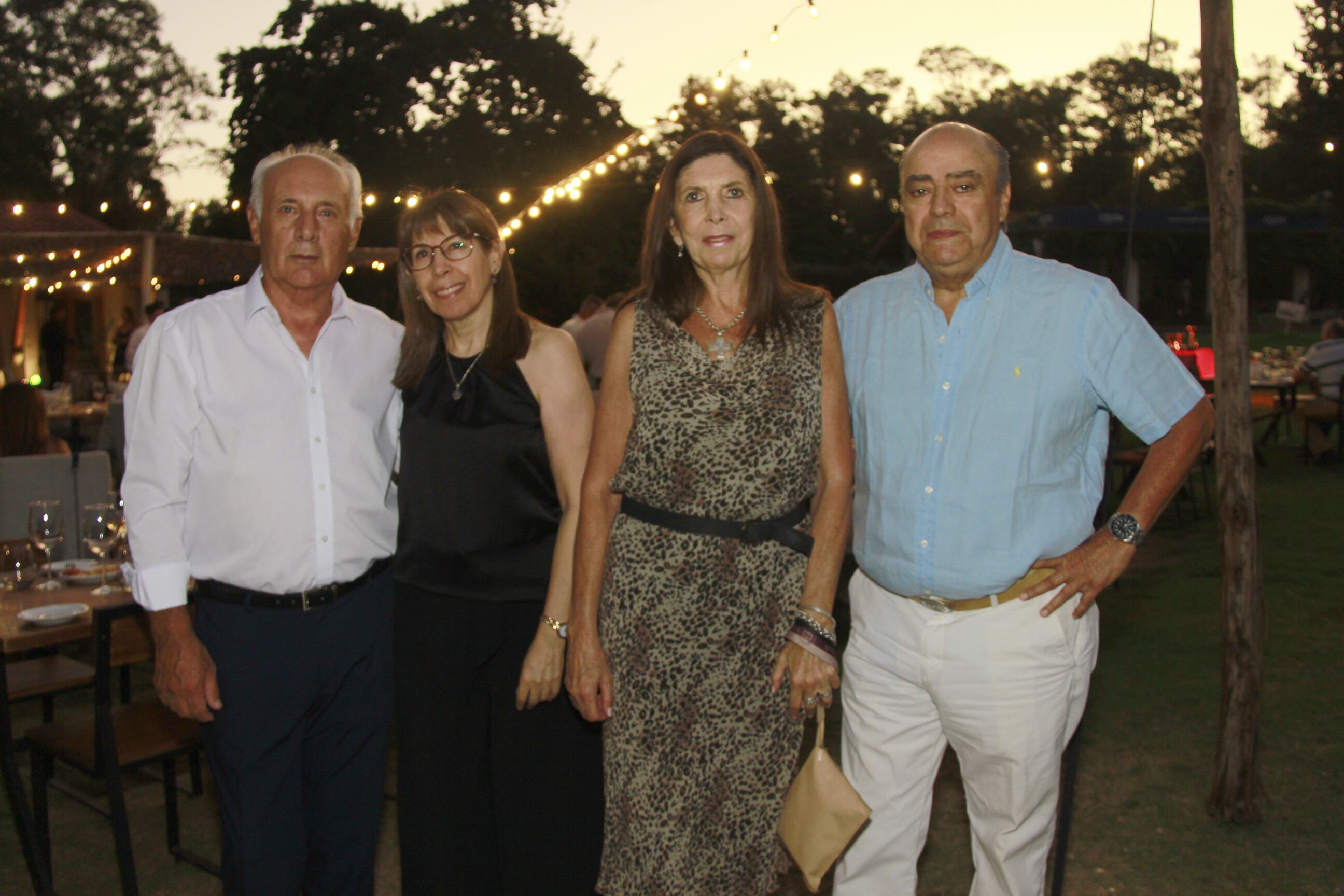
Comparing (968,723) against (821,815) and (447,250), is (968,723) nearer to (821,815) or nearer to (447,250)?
(821,815)

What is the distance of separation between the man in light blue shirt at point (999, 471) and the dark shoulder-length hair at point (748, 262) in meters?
0.27

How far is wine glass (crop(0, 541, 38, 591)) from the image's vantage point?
3.98 m

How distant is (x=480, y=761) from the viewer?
2.74m

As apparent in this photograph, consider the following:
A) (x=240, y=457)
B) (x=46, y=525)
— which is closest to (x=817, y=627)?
(x=240, y=457)

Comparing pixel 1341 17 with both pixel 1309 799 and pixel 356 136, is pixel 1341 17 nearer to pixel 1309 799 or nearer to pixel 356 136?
pixel 356 136

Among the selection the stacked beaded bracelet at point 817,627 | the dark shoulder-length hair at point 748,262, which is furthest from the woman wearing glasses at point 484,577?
the stacked beaded bracelet at point 817,627

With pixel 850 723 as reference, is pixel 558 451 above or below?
above

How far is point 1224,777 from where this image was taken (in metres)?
3.88

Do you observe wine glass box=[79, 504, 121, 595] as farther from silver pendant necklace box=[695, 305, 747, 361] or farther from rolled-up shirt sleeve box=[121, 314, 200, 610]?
silver pendant necklace box=[695, 305, 747, 361]

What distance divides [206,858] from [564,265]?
24.6 metres

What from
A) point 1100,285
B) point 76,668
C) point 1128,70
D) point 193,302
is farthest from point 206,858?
point 1128,70

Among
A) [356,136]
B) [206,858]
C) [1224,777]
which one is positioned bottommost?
[206,858]

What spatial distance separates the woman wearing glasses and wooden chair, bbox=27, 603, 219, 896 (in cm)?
103

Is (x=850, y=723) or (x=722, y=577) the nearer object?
(x=722, y=577)
